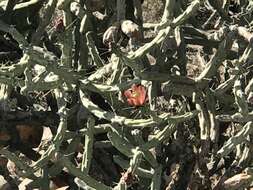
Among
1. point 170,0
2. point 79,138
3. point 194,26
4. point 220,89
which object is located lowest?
point 79,138

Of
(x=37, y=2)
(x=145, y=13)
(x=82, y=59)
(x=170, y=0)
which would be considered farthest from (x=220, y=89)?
(x=145, y=13)

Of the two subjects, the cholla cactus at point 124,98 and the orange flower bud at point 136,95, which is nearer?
the cholla cactus at point 124,98

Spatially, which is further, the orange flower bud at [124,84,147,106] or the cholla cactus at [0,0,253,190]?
the orange flower bud at [124,84,147,106]

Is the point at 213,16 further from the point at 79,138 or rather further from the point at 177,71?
the point at 79,138

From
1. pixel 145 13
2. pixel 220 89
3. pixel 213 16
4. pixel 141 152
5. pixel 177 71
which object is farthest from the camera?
pixel 145 13

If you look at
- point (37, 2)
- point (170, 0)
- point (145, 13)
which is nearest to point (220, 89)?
point (170, 0)

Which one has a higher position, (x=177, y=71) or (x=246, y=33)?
(x=246, y=33)

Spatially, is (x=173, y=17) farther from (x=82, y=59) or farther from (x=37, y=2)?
(x=37, y=2)

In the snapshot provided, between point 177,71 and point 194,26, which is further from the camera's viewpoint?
point 194,26

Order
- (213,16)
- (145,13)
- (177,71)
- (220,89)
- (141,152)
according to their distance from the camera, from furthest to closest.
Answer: (145,13) < (213,16) < (177,71) < (220,89) < (141,152)
